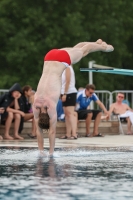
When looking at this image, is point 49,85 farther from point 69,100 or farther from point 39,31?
point 39,31

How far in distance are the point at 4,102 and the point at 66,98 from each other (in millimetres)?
1467

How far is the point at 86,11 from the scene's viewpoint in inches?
2061

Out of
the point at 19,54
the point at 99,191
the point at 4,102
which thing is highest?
the point at 19,54

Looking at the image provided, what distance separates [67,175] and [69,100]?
30.1 feet

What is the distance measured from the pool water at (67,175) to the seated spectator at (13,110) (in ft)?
16.7

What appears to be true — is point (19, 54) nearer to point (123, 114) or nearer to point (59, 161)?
point (123, 114)

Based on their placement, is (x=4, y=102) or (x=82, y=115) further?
(x=82, y=115)

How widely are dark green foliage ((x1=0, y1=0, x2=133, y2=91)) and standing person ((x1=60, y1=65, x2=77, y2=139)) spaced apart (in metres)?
27.0

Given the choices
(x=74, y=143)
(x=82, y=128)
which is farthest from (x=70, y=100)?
Answer: (x=82, y=128)

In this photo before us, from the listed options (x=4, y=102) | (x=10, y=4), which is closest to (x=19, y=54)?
(x=10, y=4)

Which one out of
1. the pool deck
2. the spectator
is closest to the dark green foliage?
the spectator

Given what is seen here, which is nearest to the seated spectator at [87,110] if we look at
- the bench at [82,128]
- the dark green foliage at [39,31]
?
the bench at [82,128]

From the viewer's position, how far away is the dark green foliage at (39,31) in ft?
160

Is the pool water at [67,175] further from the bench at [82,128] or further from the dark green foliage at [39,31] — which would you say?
the dark green foliage at [39,31]
